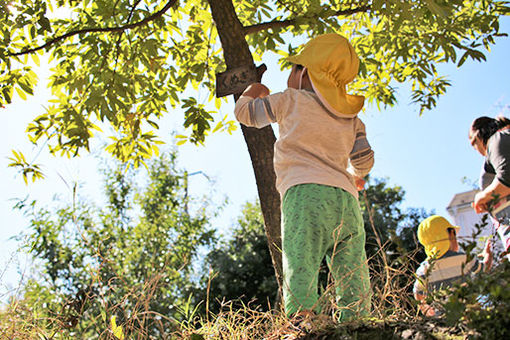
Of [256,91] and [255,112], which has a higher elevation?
[256,91]

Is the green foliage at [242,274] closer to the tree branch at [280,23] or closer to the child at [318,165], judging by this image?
the tree branch at [280,23]

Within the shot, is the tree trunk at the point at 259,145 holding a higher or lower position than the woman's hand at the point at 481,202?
higher

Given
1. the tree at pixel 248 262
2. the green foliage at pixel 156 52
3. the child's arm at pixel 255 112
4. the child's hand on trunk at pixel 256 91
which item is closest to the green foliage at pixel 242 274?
the tree at pixel 248 262

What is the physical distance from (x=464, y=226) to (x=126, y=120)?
1719 centimetres

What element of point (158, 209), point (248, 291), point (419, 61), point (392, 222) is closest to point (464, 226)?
point (392, 222)

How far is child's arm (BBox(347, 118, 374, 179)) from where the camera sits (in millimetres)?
2391

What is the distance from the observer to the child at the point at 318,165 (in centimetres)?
193

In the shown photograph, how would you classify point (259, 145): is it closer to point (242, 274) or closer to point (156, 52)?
point (156, 52)

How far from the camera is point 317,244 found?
197 cm

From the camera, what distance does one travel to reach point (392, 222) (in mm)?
10312

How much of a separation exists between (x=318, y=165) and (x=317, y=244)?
37 cm

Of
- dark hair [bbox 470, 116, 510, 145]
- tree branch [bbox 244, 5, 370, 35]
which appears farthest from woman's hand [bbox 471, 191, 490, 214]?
tree branch [bbox 244, 5, 370, 35]

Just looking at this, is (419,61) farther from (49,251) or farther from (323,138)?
(49,251)

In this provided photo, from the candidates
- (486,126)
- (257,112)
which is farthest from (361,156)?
(486,126)
